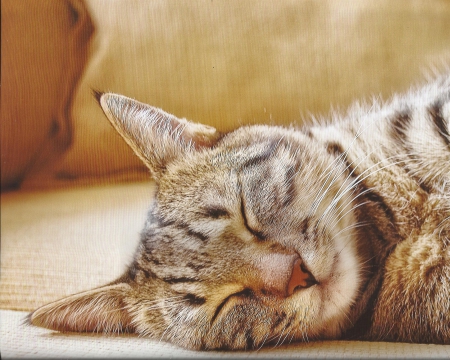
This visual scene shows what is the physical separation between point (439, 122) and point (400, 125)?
0.07 meters

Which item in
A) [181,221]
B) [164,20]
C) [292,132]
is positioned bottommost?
[181,221]

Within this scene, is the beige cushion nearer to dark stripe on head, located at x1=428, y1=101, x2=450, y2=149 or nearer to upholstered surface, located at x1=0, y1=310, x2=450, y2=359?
dark stripe on head, located at x1=428, y1=101, x2=450, y2=149

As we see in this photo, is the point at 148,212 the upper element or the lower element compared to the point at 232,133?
lower

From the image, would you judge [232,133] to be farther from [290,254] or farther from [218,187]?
[290,254]

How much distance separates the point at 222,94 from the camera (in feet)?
2.83

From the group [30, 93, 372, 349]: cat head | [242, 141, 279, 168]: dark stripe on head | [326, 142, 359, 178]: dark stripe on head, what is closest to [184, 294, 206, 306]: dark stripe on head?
[30, 93, 372, 349]: cat head

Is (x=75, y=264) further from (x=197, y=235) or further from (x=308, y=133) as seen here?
(x=308, y=133)

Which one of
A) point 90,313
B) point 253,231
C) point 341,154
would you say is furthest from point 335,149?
point 90,313

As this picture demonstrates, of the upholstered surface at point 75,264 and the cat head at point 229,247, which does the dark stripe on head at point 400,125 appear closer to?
the cat head at point 229,247

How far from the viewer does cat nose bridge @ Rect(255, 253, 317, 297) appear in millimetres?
650

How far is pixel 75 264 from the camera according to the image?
36.7 inches

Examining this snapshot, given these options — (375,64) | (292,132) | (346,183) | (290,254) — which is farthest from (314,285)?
(375,64)

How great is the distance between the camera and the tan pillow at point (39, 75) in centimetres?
89

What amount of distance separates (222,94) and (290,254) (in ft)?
1.12
